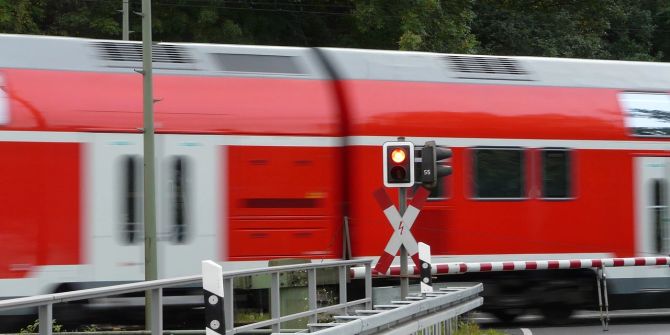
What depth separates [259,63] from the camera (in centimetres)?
1566

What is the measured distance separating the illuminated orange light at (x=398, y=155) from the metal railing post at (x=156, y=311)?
677cm

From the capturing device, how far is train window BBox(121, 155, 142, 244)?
14.3m

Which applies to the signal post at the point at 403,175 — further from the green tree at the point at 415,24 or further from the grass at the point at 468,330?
the green tree at the point at 415,24

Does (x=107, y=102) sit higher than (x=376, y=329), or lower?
higher

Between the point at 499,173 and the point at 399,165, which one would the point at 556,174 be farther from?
the point at 399,165

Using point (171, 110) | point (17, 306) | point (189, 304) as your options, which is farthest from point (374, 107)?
point (17, 306)

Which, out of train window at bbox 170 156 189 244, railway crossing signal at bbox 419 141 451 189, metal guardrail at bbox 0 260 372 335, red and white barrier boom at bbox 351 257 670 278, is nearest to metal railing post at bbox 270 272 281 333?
A: metal guardrail at bbox 0 260 372 335

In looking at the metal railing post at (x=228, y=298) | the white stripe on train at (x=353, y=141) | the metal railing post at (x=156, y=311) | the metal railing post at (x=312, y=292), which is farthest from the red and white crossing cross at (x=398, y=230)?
the metal railing post at (x=156, y=311)

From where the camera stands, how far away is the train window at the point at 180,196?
1462 centimetres

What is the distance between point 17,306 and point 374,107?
10.5 metres

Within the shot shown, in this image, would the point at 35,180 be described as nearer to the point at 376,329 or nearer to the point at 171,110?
the point at 171,110

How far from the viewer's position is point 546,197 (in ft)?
53.7

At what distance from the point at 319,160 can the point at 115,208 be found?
271cm

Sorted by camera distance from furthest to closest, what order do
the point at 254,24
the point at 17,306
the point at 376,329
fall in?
the point at 254,24 < the point at 376,329 < the point at 17,306
